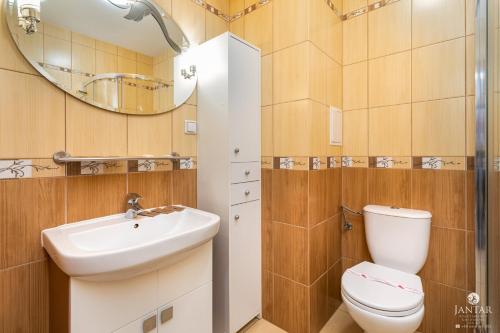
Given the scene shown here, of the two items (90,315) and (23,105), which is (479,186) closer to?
(90,315)

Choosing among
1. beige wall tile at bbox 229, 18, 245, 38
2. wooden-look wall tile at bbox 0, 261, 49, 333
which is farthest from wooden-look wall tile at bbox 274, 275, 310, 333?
beige wall tile at bbox 229, 18, 245, 38

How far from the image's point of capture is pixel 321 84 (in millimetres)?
1594

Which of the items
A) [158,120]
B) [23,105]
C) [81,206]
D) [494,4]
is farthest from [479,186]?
[23,105]

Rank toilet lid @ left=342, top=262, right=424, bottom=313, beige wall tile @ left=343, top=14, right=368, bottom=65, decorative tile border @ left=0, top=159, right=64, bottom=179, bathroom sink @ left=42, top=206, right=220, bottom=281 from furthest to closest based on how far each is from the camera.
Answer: beige wall tile @ left=343, top=14, right=368, bottom=65, toilet lid @ left=342, top=262, right=424, bottom=313, decorative tile border @ left=0, top=159, right=64, bottom=179, bathroom sink @ left=42, top=206, right=220, bottom=281

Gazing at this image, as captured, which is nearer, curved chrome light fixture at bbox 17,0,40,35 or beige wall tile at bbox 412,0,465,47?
curved chrome light fixture at bbox 17,0,40,35

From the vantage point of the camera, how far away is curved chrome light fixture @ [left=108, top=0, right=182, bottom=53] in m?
1.31

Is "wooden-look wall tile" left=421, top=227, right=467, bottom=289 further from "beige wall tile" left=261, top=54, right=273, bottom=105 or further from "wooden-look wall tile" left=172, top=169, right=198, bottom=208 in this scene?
"wooden-look wall tile" left=172, top=169, right=198, bottom=208

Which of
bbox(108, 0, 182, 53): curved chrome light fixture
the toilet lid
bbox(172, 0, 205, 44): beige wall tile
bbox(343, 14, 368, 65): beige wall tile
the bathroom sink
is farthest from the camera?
bbox(343, 14, 368, 65): beige wall tile

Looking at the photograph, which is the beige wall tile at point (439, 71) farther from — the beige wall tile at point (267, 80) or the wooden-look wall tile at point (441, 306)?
the wooden-look wall tile at point (441, 306)

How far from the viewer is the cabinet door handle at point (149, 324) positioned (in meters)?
1.01

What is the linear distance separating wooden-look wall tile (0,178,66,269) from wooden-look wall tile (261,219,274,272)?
1145mm

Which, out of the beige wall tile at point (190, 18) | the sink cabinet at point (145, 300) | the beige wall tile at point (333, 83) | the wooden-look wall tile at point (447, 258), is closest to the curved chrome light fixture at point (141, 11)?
the beige wall tile at point (190, 18)

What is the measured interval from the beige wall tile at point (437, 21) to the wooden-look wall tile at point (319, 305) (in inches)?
65.8

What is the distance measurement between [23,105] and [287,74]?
1.34 meters
